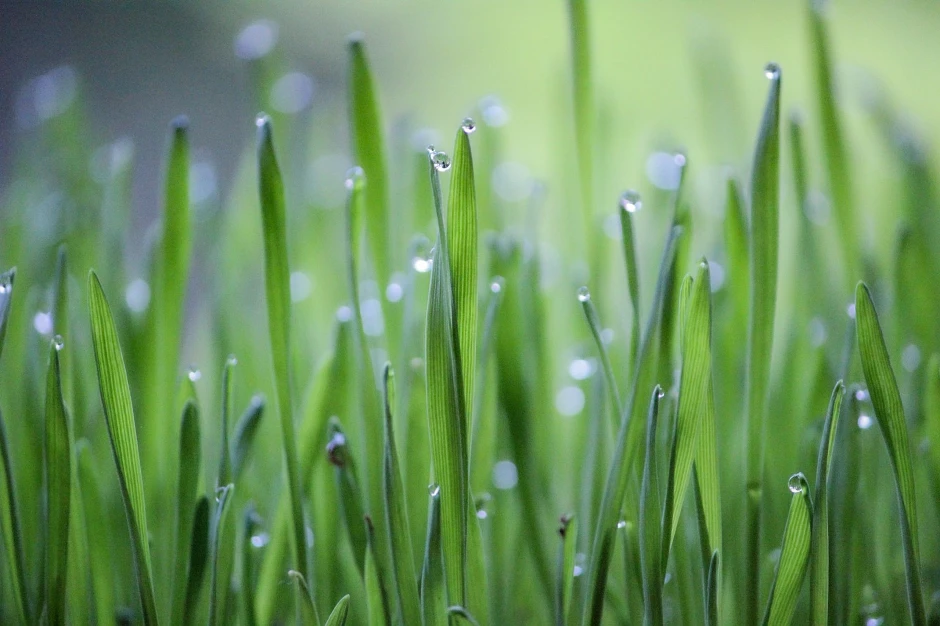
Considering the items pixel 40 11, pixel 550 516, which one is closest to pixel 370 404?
pixel 550 516

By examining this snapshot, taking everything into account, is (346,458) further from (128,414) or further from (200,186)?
(200,186)

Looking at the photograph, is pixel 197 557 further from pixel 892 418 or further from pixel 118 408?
pixel 892 418

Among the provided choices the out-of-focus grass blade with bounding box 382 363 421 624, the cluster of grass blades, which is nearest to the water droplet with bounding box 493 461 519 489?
the cluster of grass blades

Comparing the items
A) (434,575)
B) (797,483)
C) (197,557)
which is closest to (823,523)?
(797,483)

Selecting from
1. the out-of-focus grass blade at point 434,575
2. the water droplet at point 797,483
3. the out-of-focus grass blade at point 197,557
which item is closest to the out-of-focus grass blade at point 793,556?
the water droplet at point 797,483

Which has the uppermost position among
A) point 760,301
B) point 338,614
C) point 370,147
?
point 370,147
